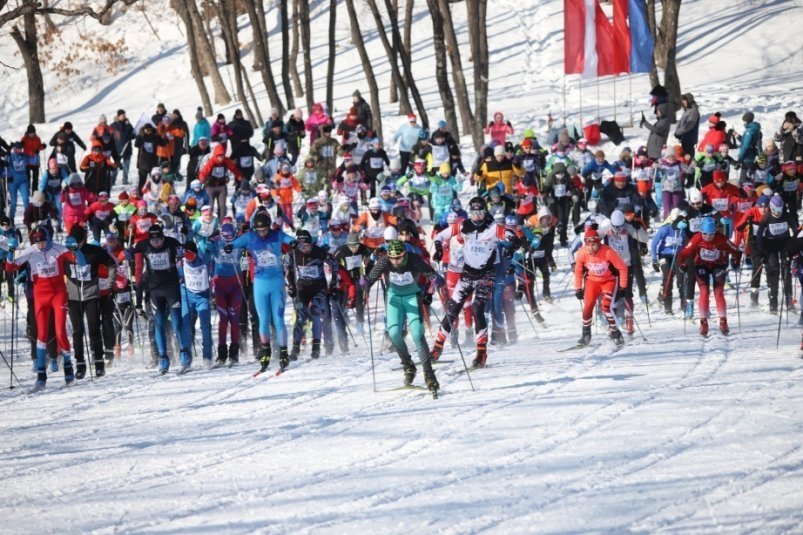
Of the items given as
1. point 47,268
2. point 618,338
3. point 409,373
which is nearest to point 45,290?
point 47,268

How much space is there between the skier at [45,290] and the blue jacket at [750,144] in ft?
47.6

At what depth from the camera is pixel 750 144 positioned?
981 inches

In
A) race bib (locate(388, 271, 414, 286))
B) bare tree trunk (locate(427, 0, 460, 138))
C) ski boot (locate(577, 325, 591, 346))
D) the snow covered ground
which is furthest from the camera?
bare tree trunk (locate(427, 0, 460, 138))

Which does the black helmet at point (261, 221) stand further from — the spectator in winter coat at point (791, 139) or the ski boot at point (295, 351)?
the spectator in winter coat at point (791, 139)

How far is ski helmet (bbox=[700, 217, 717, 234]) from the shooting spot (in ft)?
55.5

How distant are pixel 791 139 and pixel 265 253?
12.7m

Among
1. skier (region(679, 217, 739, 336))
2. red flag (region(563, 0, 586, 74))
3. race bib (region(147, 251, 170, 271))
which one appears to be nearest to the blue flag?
red flag (region(563, 0, 586, 74))

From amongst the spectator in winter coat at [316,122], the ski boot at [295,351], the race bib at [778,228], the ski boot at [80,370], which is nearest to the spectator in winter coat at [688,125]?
the race bib at [778,228]

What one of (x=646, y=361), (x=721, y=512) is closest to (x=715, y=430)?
(x=721, y=512)

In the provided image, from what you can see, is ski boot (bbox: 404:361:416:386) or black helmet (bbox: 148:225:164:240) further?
black helmet (bbox: 148:225:164:240)

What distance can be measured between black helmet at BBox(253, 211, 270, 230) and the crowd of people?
0.04 meters

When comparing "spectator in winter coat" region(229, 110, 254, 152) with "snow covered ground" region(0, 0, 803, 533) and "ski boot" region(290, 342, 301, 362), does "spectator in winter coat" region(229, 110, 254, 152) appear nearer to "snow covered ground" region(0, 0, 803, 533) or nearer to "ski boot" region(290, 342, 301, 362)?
"snow covered ground" region(0, 0, 803, 533)

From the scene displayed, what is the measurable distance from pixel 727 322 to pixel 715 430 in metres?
6.20

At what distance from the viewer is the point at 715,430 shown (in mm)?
11578
